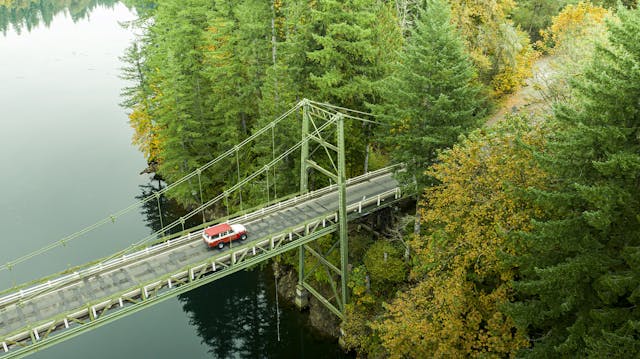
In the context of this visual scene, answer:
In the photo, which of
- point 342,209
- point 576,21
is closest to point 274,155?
point 342,209

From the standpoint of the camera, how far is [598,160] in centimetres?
1855

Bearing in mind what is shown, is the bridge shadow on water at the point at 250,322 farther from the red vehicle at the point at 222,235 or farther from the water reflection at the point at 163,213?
the water reflection at the point at 163,213

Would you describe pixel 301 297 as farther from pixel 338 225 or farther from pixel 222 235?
pixel 222 235

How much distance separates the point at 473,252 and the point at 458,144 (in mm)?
→ 5705

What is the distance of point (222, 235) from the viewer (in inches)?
1158

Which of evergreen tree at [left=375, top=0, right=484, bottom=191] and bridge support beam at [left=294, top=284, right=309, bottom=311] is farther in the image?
bridge support beam at [left=294, top=284, right=309, bottom=311]

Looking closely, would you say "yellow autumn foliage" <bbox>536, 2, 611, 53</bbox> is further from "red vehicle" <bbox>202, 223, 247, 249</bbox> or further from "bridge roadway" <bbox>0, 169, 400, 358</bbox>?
"red vehicle" <bbox>202, 223, 247, 249</bbox>

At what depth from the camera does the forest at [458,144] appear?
17.9 m

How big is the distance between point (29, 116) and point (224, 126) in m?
49.8

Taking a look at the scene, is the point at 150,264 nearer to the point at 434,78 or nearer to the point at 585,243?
the point at 434,78

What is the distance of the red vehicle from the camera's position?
2920cm

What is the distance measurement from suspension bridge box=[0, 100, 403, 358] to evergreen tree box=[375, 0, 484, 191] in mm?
3746

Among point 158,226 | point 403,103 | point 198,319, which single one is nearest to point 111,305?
point 198,319

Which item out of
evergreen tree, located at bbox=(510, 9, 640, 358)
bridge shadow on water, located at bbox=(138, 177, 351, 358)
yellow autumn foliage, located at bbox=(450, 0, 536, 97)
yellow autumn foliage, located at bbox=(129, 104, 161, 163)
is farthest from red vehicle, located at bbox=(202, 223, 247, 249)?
yellow autumn foliage, located at bbox=(129, 104, 161, 163)
